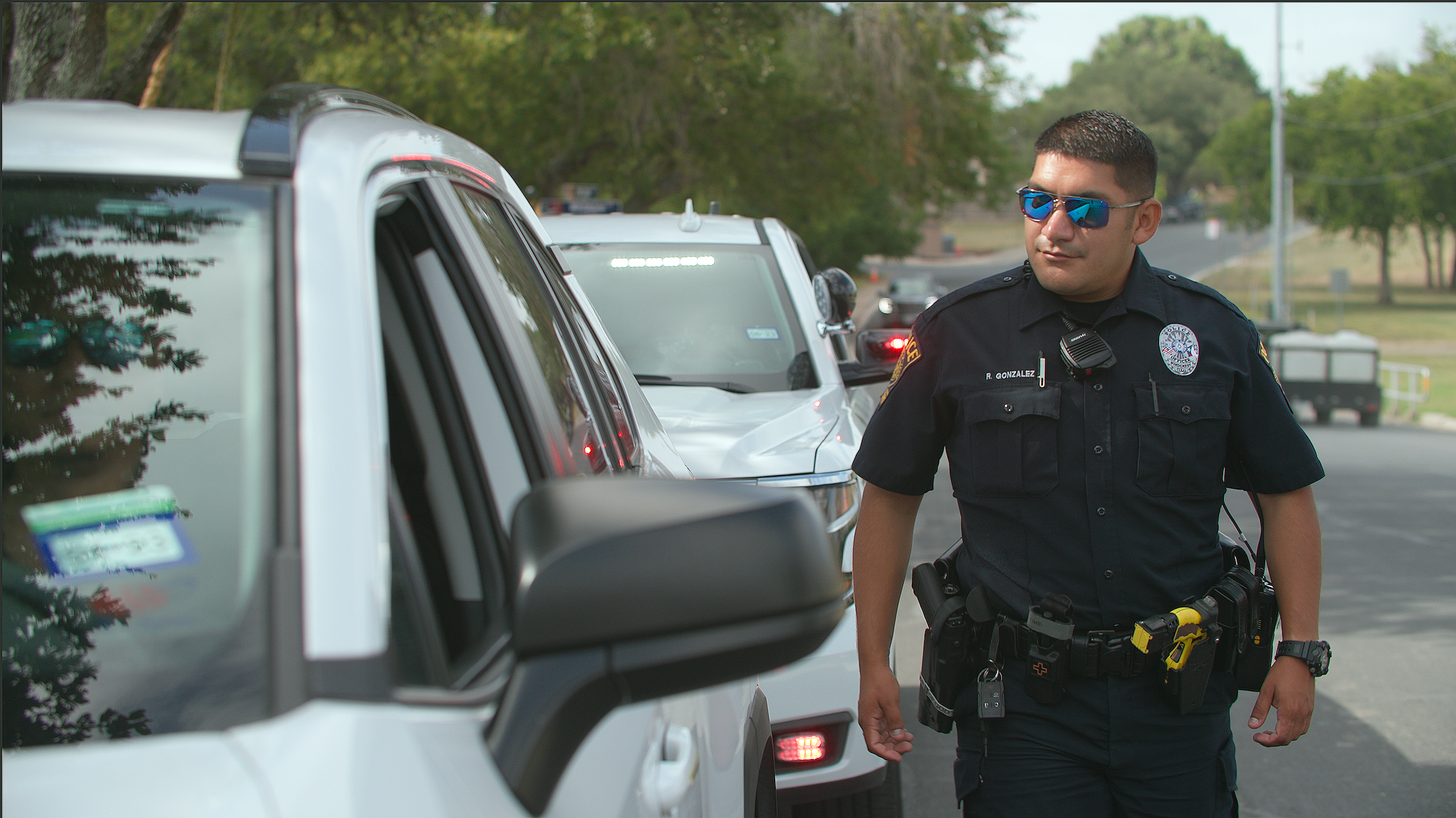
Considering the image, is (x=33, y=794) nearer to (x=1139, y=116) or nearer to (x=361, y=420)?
(x=361, y=420)

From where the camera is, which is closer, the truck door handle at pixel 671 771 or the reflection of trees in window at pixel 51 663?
the reflection of trees in window at pixel 51 663

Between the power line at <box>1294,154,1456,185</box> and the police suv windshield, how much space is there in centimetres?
6155

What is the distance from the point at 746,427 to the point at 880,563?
1.64m

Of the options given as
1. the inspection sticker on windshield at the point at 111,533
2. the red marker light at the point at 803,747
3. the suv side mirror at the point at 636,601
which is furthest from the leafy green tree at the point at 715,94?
the suv side mirror at the point at 636,601

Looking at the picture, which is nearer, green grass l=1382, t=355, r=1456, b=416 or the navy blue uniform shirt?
the navy blue uniform shirt

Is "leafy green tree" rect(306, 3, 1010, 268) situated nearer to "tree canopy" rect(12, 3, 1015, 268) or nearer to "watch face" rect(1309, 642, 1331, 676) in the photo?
"tree canopy" rect(12, 3, 1015, 268)

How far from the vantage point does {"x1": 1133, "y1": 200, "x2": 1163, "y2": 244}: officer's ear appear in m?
2.83

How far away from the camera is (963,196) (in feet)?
78.8

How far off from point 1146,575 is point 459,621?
157cm

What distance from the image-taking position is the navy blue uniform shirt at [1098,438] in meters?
2.72

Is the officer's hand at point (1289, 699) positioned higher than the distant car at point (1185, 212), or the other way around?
the distant car at point (1185, 212)

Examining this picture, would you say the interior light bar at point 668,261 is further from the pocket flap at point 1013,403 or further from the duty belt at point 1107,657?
the duty belt at point 1107,657

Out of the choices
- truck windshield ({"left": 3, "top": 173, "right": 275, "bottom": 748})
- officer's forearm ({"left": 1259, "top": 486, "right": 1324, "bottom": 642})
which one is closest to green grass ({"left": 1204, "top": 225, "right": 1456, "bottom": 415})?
officer's forearm ({"left": 1259, "top": 486, "right": 1324, "bottom": 642})

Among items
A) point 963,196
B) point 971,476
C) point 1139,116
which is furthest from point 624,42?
point 1139,116
